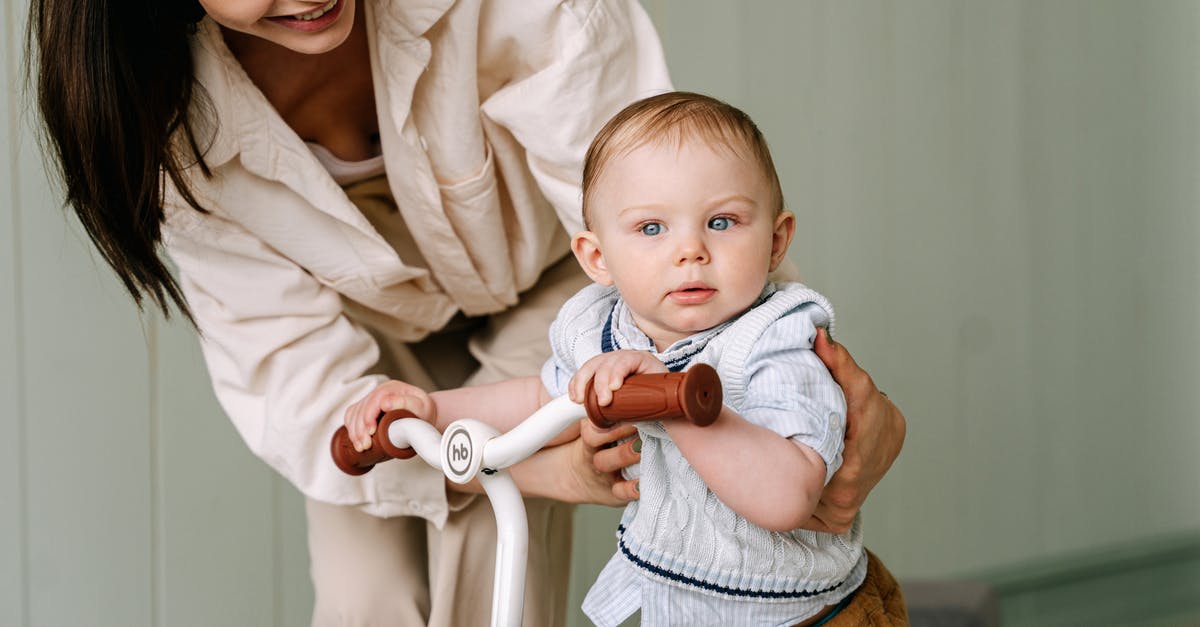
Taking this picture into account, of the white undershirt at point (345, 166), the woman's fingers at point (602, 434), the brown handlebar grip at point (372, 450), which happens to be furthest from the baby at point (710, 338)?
the white undershirt at point (345, 166)

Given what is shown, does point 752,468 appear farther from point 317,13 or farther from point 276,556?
point 276,556

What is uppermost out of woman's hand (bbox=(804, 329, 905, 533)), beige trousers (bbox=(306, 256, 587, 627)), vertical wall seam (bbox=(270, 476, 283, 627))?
woman's hand (bbox=(804, 329, 905, 533))

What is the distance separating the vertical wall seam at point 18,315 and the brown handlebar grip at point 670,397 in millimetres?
1304

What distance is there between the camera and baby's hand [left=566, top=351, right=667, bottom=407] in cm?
96

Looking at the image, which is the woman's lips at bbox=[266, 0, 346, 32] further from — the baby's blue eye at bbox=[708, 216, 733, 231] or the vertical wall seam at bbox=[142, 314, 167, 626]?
the vertical wall seam at bbox=[142, 314, 167, 626]

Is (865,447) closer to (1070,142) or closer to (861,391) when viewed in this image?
(861,391)

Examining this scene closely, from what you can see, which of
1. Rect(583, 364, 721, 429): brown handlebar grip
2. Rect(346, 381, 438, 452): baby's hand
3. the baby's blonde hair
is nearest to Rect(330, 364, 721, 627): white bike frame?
Rect(583, 364, 721, 429): brown handlebar grip

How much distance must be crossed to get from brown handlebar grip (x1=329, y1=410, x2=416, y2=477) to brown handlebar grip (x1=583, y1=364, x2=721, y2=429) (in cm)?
32

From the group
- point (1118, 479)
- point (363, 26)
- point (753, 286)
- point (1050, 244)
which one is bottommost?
point (1118, 479)

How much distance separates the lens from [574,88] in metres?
1.35

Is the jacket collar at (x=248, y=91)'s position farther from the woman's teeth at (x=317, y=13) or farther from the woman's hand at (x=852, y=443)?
the woman's hand at (x=852, y=443)

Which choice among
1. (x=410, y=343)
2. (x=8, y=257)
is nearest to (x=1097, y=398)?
(x=410, y=343)

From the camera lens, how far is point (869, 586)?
1.23m

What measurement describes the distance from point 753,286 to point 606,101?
35 cm
